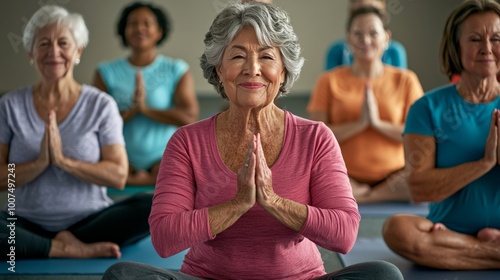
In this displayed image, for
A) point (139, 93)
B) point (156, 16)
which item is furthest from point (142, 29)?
point (139, 93)

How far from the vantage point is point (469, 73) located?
10.2ft

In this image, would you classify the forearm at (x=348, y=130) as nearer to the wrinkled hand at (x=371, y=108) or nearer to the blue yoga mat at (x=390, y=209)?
the wrinkled hand at (x=371, y=108)

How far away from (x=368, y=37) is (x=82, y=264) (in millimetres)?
2160

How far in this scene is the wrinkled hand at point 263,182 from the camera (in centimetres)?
214

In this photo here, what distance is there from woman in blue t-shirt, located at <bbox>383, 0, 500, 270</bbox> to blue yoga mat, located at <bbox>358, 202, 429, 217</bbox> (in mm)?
1013

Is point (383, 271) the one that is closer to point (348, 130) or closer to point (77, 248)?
point (77, 248)

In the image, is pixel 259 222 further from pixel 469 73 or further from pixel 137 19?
pixel 137 19

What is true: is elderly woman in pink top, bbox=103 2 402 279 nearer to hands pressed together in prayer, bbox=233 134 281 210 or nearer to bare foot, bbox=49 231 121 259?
hands pressed together in prayer, bbox=233 134 281 210

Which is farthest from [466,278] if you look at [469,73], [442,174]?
[469,73]

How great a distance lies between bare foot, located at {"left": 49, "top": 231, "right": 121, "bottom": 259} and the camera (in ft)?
10.8

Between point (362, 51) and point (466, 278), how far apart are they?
1.87 meters

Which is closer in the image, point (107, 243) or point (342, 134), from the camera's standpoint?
point (107, 243)

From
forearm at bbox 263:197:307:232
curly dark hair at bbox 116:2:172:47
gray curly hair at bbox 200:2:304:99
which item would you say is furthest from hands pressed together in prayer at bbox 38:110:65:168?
curly dark hair at bbox 116:2:172:47

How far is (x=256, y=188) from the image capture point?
2.15 m
